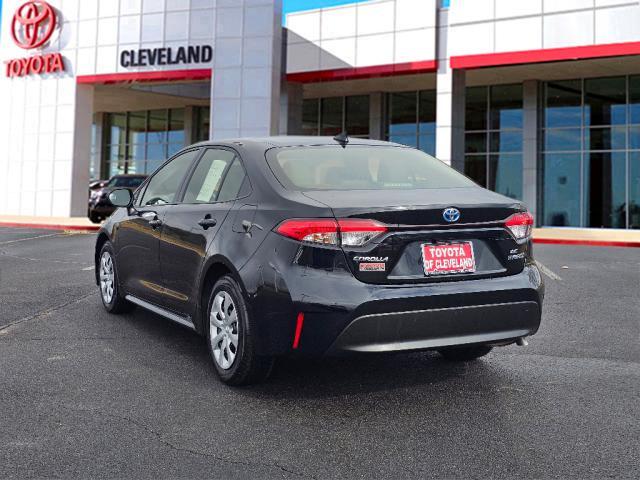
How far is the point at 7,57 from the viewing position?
1127 inches

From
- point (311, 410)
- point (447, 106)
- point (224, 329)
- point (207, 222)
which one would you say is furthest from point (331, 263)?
point (447, 106)

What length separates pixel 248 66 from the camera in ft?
82.2

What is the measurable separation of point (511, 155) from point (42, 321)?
2250 centimetres

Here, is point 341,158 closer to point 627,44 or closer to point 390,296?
point 390,296

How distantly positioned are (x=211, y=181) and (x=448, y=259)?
194 centimetres

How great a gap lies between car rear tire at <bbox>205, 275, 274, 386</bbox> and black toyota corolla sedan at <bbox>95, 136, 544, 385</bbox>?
0.01m

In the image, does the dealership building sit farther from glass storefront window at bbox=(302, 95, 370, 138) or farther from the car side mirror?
the car side mirror

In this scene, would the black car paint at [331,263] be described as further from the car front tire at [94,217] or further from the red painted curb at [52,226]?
the car front tire at [94,217]

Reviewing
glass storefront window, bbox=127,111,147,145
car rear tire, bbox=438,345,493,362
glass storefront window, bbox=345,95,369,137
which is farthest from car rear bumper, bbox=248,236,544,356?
glass storefront window, bbox=127,111,147,145

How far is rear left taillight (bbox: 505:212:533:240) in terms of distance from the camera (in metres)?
4.37

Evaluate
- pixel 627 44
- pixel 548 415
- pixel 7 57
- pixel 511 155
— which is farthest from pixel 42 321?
pixel 7 57

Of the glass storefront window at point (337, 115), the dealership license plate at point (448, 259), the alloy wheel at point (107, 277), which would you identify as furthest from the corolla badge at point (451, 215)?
the glass storefront window at point (337, 115)

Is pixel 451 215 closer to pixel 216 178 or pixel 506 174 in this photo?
pixel 216 178

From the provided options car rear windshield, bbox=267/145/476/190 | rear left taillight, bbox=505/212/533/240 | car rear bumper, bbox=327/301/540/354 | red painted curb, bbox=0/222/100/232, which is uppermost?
car rear windshield, bbox=267/145/476/190
